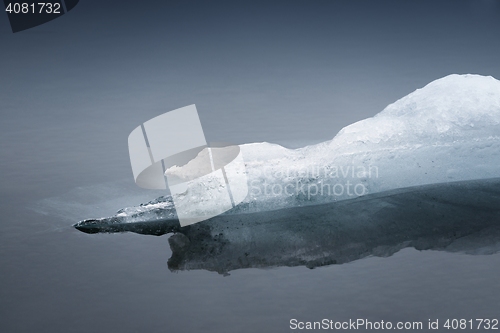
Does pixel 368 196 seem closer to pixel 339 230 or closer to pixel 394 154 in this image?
pixel 394 154

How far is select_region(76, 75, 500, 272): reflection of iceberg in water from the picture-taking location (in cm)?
226

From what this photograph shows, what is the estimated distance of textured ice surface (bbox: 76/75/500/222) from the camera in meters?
2.67

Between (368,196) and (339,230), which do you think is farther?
(368,196)

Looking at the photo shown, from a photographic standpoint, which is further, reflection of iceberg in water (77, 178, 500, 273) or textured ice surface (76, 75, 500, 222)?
textured ice surface (76, 75, 500, 222)

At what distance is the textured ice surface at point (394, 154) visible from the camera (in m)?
2.67

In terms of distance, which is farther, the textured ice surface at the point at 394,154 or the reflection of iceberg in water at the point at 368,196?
the textured ice surface at the point at 394,154

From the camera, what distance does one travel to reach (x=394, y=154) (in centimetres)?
280

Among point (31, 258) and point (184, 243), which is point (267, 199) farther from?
point (31, 258)

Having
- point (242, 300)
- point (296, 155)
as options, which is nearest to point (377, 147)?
point (296, 155)

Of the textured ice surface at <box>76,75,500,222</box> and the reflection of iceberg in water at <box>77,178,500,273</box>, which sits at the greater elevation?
the textured ice surface at <box>76,75,500,222</box>

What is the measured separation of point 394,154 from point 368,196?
8.5 inches

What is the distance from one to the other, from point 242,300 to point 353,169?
1.03 m

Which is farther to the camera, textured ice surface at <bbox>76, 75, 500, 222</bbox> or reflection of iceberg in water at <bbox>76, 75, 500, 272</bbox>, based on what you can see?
textured ice surface at <bbox>76, 75, 500, 222</bbox>

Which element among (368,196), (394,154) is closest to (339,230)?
(368,196)
